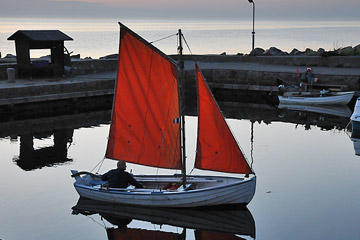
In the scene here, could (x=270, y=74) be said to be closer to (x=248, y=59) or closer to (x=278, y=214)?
(x=248, y=59)

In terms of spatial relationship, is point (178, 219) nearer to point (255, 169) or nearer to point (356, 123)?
point (255, 169)

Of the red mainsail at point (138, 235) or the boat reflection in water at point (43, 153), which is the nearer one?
the red mainsail at point (138, 235)

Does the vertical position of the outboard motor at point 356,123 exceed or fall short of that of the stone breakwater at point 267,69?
it falls short

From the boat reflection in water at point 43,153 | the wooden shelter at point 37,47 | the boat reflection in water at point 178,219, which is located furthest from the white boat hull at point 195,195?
the wooden shelter at point 37,47

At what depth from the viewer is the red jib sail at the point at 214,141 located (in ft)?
64.2

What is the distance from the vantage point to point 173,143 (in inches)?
810

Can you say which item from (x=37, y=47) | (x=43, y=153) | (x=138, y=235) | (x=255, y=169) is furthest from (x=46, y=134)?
(x=138, y=235)

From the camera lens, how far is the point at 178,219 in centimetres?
1916

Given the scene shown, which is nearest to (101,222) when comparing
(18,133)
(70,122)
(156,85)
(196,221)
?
(196,221)

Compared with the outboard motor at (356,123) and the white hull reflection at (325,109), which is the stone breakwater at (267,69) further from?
the outboard motor at (356,123)

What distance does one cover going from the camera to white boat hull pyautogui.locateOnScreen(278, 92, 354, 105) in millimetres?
39997

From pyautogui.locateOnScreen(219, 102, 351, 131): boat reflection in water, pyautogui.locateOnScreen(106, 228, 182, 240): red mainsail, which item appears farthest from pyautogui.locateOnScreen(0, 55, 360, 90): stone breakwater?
pyautogui.locateOnScreen(106, 228, 182, 240): red mainsail

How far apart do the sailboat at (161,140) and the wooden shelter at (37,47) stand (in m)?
23.6

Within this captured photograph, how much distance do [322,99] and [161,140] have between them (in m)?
23.1
